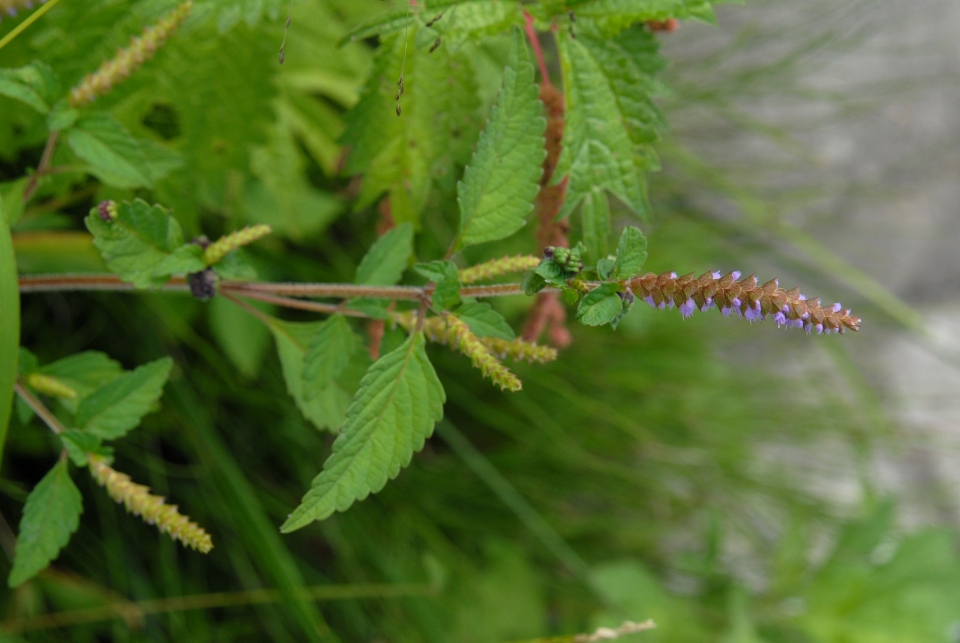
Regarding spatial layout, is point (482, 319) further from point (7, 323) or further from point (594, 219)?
point (7, 323)

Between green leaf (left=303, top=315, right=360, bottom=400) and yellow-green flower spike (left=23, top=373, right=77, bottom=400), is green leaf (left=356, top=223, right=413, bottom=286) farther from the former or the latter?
yellow-green flower spike (left=23, top=373, right=77, bottom=400)

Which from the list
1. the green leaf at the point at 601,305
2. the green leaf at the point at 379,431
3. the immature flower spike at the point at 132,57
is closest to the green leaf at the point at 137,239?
the immature flower spike at the point at 132,57

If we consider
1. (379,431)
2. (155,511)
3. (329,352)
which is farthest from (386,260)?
(155,511)

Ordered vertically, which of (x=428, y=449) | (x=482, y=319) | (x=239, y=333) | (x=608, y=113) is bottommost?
(x=428, y=449)

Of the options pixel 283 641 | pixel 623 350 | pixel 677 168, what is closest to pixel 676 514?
pixel 623 350

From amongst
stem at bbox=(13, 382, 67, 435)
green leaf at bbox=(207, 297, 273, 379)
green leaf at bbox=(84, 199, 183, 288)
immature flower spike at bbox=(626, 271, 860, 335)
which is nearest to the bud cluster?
immature flower spike at bbox=(626, 271, 860, 335)

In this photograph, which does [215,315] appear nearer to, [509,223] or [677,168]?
[509,223]
